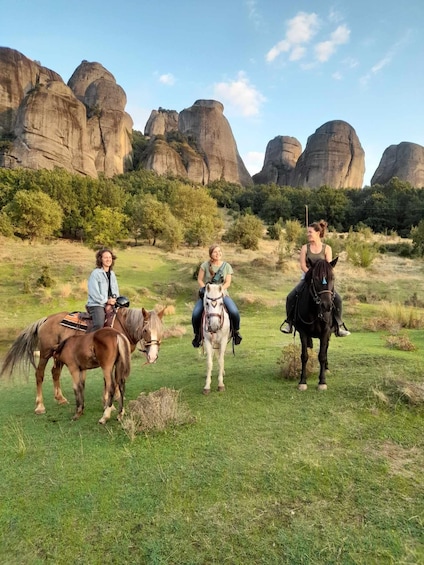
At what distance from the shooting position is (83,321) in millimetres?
6023

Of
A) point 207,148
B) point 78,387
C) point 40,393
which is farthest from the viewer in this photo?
point 207,148

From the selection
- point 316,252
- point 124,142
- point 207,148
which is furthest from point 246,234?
point 207,148

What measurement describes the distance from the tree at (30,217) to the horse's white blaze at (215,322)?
112 ft

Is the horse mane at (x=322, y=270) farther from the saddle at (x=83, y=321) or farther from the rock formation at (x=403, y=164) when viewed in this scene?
the rock formation at (x=403, y=164)

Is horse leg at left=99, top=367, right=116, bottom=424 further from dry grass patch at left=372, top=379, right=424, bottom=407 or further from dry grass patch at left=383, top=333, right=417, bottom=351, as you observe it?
dry grass patch at left=383, top=333, right=417, bottom=351

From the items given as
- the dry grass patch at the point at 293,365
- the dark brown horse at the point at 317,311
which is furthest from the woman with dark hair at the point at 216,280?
the dark brown horse at the point at 317,311

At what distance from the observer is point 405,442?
426cm

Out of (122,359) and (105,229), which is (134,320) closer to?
(122,359)

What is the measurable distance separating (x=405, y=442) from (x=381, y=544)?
5.82 ft

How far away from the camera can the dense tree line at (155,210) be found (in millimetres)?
35812

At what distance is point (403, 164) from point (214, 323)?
326ft

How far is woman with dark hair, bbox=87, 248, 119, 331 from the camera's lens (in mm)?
5871

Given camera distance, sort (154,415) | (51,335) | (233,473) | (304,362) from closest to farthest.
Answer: (233,473) < (154,415) < (51,335) < (304,362)

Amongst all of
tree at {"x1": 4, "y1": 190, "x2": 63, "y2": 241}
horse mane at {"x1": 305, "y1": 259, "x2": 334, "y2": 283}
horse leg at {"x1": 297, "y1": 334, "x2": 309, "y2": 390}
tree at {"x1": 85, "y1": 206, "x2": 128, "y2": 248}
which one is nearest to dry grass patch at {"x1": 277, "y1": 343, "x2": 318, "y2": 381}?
horse leg at {"x1": 297, "y1": 334, "x2": 309, "y2": 390}
